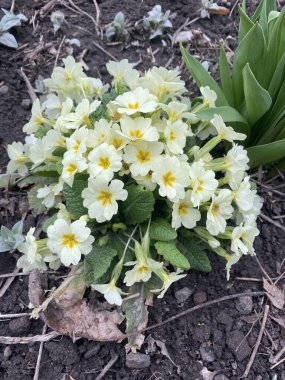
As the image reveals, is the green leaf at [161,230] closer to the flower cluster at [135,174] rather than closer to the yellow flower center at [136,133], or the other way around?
the flower cluster at [135,174]

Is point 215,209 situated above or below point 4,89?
above

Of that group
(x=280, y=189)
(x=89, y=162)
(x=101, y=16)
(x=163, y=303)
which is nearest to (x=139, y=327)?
(x=163, y=303)

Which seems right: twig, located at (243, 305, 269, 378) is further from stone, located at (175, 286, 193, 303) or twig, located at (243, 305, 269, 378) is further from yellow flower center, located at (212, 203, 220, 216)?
yellow flower center, located at (212, 203, 220, 216)

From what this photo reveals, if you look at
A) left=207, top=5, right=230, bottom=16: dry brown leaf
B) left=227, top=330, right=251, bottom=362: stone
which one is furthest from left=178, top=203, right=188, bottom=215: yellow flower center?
left=207, top=5, right=230, bottom=16: dry brown leaf

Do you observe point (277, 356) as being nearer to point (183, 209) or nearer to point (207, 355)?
point (207, 355)

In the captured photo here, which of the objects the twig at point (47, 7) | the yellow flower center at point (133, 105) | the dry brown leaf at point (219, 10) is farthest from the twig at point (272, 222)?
the twig at point (47, 7)

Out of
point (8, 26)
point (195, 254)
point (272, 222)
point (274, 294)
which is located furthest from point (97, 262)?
point (8, 26)

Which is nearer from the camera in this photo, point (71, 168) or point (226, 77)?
point (71, 168)
